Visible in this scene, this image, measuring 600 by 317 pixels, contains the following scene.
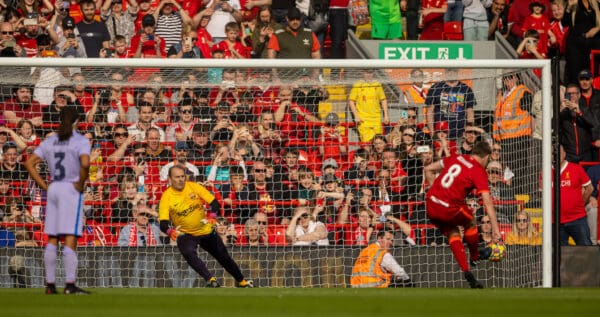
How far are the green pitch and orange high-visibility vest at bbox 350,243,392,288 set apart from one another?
2909 millimetres

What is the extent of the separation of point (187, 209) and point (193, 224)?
0.21 metres

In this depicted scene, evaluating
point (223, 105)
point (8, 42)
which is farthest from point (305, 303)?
point (8, 42)

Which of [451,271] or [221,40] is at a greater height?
[221,40]

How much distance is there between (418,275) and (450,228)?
1702 mm

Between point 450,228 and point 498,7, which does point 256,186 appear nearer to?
point 450,228

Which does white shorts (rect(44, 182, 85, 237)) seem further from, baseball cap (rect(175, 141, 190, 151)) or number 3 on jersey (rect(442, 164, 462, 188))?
baseball cap (rect(175, 141, 190, 151))

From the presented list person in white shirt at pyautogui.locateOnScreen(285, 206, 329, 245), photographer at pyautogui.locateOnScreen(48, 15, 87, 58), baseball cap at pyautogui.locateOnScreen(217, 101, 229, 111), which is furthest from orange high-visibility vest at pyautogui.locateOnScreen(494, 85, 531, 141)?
photographer at pyautogui.locateOnScreen(48, 15, 87, 58)

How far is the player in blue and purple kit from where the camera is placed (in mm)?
11695

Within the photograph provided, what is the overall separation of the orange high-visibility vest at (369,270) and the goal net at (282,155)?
0.12 metres

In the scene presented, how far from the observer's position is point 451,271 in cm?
1559

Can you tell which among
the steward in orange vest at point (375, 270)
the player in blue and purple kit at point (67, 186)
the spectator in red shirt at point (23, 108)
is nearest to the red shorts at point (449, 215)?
the steward in orange vest at point (375, 270)

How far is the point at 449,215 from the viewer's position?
13906mm

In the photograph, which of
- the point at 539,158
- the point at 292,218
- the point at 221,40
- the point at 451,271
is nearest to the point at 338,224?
the point at 292,218

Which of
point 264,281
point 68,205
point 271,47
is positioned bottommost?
point 264,281
